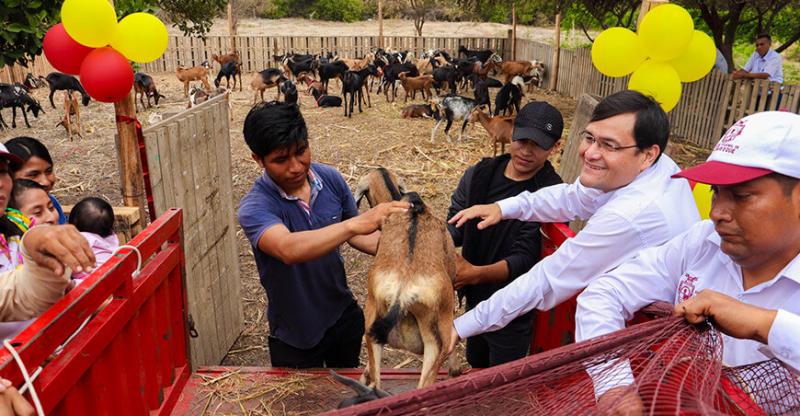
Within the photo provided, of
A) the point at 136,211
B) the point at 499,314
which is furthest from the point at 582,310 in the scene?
the point at 136,211

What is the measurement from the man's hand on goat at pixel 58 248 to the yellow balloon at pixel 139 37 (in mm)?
3118

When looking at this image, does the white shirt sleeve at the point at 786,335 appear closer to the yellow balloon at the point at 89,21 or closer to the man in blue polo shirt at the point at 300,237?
the man in blue polo shirt at the point at 300,237

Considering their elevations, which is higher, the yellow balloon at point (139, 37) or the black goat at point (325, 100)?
the yellow balloon at point (139, 37)

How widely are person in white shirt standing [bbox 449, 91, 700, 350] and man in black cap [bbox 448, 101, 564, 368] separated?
618mm

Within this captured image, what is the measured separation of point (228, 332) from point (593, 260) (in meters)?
3.98

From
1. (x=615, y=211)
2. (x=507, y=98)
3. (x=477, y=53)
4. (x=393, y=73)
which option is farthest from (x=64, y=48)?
(x=477, y=53)

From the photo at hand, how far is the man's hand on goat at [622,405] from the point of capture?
1326mm

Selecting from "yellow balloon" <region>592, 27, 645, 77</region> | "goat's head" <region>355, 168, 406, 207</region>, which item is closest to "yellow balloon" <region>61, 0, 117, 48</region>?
"goat's head" <region>355, 168, 406, 207</region>

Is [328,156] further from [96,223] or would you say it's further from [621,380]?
[621,380]

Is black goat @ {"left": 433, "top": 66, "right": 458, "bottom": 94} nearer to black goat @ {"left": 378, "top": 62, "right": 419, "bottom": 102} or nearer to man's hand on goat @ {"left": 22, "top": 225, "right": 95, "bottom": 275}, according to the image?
black goat @ {"left": 378, "top": 62, "right": 419, "bottom": 102}

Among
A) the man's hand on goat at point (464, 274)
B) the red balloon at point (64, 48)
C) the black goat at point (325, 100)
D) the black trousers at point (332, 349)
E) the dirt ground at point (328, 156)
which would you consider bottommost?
the dirt ground at point (328, 156)

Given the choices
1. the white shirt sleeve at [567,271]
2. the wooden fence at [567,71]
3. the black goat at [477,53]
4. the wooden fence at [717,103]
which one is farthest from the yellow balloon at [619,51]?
the black goat at [477,53]

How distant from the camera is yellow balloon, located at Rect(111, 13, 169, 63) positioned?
169 inches

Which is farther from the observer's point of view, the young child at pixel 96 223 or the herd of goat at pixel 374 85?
the herd of goat at pixel 374 85
